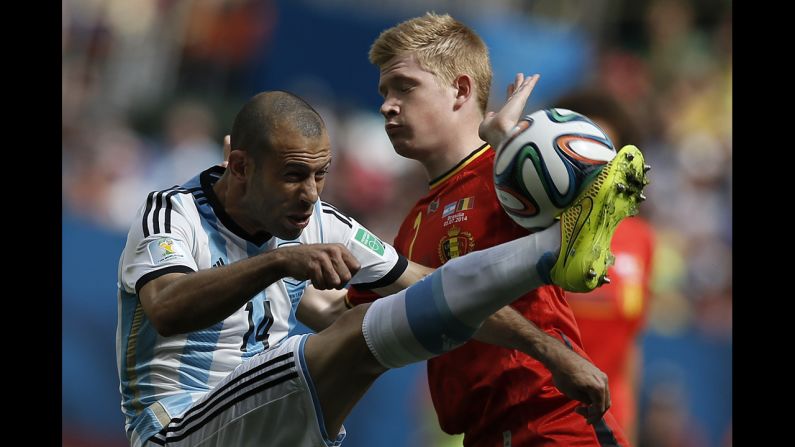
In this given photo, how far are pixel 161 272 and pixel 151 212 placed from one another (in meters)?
0.35

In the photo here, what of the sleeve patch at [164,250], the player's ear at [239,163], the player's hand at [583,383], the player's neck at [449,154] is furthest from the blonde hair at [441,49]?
the player's hand at [583,383]

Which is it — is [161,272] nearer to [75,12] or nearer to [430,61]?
[430,61]

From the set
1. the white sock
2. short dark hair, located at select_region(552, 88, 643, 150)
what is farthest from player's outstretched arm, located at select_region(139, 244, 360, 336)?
short dark hair, located at select_region(552, 88, 643, 150)

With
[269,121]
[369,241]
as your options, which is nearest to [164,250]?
[269,121]

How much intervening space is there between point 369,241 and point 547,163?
118 centimetres

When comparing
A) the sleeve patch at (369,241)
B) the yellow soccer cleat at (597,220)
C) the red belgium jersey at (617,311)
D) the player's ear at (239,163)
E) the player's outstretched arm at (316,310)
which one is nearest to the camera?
the yellow soccer cleat at (597,220)

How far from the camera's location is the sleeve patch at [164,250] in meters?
4.35

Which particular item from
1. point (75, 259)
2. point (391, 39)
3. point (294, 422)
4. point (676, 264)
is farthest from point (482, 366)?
point (676, 264)

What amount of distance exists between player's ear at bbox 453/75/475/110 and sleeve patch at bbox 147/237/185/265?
4.88 ft

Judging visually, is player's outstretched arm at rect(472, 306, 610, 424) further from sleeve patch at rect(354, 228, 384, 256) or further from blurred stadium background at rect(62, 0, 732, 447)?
blurred stadium background at rect(62, 0, 732, 447)

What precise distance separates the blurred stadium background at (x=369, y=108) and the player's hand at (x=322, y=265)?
4.46 meters

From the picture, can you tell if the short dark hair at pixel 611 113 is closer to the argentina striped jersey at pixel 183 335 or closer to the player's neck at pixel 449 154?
the player's neck at pixel 449 154

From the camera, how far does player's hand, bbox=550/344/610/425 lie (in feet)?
13.4

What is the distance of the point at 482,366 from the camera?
4.64 m
